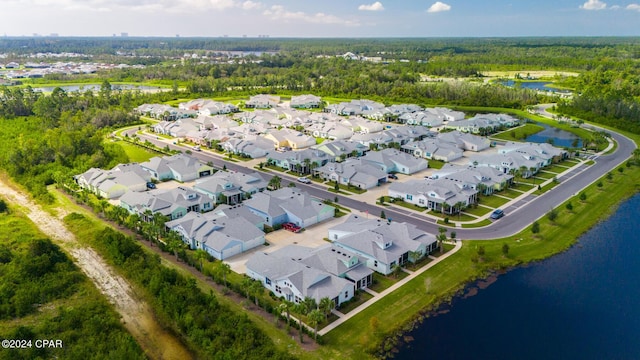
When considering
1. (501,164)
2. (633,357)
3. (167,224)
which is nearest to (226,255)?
(167,224)

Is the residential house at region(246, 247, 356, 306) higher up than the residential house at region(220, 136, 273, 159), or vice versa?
the residential house at region(220, 136, 273, 159)

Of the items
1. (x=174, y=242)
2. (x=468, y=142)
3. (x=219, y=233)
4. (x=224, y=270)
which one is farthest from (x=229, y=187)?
(x=468, y=142)

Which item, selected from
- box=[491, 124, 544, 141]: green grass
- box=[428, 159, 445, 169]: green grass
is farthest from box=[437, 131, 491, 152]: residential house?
box=[491, 124, 544, 141]: green grass

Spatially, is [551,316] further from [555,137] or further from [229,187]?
[555,137]

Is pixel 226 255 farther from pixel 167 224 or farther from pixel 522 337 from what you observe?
pixel 522 337

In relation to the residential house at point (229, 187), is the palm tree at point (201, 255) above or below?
below

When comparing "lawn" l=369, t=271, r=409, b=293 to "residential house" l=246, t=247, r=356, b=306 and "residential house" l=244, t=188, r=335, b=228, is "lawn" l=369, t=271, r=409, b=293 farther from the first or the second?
"residential house" l=244, t=188, r=335, b=228

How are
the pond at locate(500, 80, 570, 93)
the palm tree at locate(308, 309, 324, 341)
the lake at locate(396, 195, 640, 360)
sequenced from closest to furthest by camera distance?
the palm tree at locate(308, 309, 324, 341), the lake at locate(396, 195, 640, 360), the pond at locate(500, 80, 570, 93)

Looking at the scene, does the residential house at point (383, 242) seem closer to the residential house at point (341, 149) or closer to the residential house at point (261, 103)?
the residential house at point (341, 149)

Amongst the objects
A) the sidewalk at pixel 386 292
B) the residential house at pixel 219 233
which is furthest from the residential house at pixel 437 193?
the residential house at pixel 219 233
